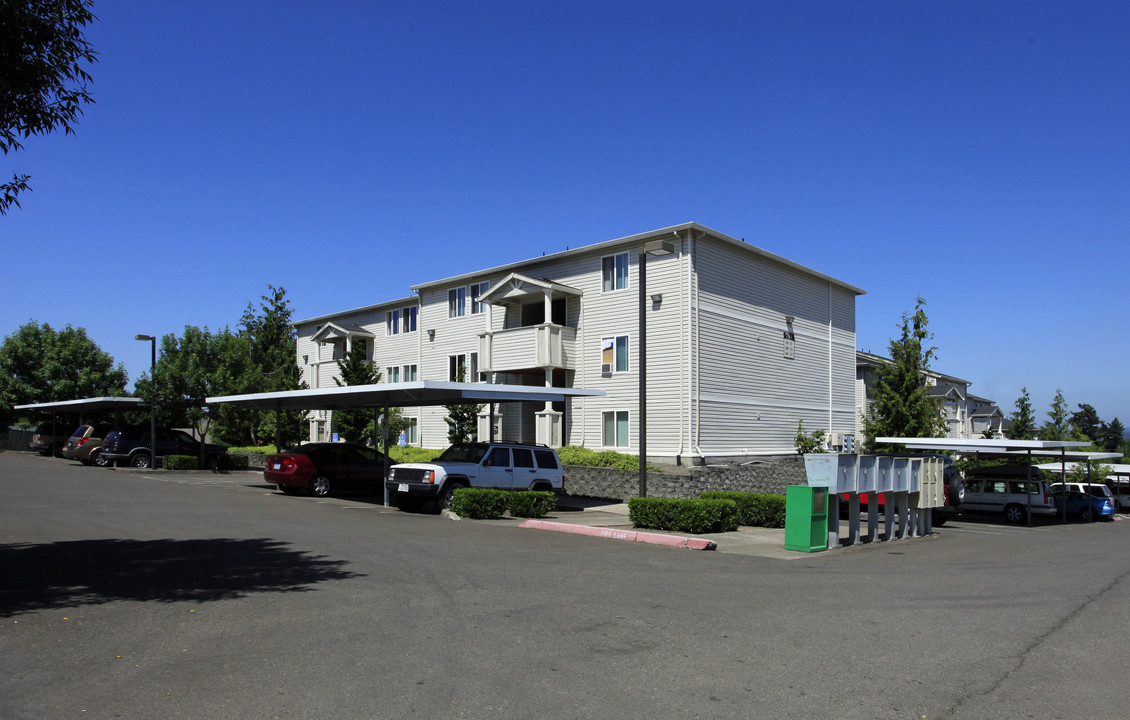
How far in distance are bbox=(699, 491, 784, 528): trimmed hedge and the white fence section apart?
181 cm

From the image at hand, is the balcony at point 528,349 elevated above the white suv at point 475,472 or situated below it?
above

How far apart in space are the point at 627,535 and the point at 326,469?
11.1m

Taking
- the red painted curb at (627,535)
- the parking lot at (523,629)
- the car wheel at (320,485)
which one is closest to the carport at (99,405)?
the car wheel at (320,485)

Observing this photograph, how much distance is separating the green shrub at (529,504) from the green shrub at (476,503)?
14.8 inches

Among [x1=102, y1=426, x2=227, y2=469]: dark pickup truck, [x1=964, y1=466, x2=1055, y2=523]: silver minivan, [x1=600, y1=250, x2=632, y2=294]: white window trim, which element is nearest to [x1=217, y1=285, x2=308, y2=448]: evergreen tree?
[x1=102, y1=426, x2=227, y2=469]: dark pickup truck

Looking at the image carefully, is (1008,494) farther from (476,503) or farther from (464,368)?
(464,368)

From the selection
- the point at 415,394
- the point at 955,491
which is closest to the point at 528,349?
the point at 415,394

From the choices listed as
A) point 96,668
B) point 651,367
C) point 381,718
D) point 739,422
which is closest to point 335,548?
point 96,668

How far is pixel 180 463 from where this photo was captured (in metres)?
34.6

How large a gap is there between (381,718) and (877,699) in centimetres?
337

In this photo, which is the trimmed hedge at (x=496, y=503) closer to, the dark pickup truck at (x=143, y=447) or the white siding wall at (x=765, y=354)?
the white siding wall at (x=765, y=354)

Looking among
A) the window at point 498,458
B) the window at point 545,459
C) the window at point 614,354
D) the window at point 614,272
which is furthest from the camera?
the window at point 614,272

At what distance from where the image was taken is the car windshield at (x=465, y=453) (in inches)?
789

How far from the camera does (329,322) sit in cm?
4622
